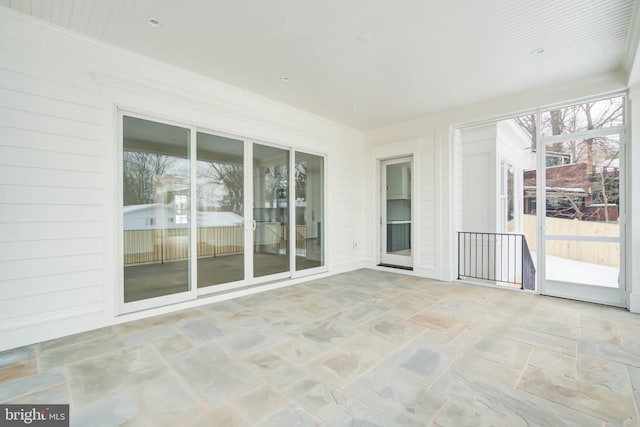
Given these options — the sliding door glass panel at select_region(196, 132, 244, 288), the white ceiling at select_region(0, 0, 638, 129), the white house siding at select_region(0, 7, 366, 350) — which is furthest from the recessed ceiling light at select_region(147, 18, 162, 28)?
the sliding door glass panel at select_region(196, 132, 244, 288)

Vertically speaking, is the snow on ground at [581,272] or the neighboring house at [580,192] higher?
the neighboring house at [580,192]

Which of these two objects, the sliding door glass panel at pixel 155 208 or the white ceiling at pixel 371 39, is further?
the sliding door glass panel at pixel 155 208

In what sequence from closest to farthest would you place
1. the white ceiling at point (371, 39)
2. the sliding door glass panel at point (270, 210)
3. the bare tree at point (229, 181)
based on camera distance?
the white ceiling at point (371, 39) < the bare tree at point (229, 181) < the sliding door glass panel at point (270, 210)

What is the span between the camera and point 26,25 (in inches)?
106

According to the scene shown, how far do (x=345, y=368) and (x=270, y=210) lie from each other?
9.80 ft

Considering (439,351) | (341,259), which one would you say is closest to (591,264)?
(439,351)

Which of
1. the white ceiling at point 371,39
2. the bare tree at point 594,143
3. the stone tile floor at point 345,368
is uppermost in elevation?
the white ceiling at point 371,39

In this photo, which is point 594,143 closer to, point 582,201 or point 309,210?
point 582,201

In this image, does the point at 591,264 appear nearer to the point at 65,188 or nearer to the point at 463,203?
the point at 463,203

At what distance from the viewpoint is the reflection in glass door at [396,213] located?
19.8 feet

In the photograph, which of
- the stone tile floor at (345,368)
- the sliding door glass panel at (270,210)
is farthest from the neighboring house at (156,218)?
the stone tile floor at (345,368)

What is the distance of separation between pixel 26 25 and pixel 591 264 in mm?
7000

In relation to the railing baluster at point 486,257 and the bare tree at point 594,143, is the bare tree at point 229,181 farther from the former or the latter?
the bare tree at point 594,143

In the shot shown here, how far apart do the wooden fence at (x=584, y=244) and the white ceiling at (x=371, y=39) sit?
1986mm
